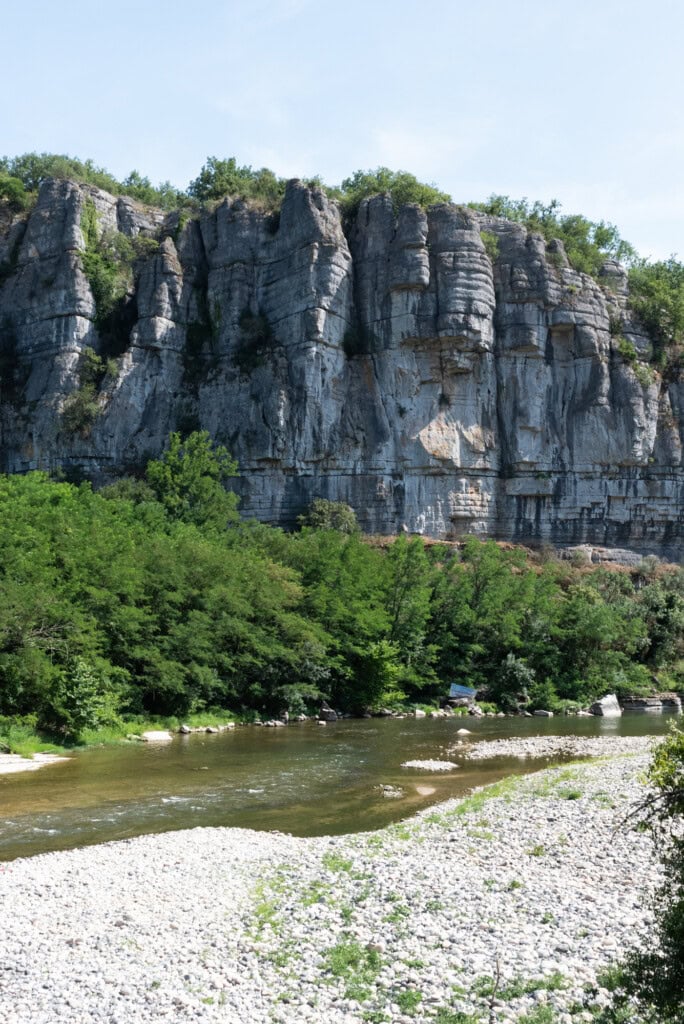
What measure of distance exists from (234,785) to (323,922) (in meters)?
10.0

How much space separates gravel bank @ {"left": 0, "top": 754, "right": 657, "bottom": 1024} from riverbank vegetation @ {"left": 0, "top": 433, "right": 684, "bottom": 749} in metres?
12.0

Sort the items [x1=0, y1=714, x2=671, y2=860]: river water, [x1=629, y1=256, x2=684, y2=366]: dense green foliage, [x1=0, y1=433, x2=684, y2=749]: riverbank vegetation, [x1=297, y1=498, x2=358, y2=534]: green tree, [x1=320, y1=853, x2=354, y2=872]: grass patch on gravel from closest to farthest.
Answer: [x1=320, y1=853, x2=354, y2=872]: grass patch on gravel → [x1=0, y1=714, x2=671, y2=860]: river water → [x1=0, y1=433, x2=684, y2=749]: riverbank vegetation → [x1=297, y1=498, x2=358, y2=534]: green tree → [x1=629, y1=256, x2=684, y2=366]: dense green foliage

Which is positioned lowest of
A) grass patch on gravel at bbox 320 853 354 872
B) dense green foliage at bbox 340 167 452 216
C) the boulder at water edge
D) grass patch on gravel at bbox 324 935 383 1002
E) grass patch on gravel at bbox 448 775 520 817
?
the boulder at water edge

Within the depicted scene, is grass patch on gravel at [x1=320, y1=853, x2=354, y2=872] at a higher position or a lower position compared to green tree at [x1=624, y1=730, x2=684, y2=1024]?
lower

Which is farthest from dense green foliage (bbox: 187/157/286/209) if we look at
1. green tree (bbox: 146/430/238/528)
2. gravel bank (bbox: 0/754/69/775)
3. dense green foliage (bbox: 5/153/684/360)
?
gravel bank (bbox: 0/754/69/775)

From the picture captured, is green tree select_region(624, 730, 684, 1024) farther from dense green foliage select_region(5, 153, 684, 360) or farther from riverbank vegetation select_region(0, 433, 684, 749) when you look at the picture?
dense green foliage select_region(5, 153, 684, 360)

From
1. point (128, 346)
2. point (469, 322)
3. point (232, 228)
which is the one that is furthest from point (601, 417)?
point (128, 346)

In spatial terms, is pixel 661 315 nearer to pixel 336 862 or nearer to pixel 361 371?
pixel 361 371

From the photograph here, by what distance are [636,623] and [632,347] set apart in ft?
94.1

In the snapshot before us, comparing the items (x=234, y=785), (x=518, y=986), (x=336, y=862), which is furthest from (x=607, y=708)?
(x=518, y=986)

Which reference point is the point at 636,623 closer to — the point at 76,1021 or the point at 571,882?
the point at 571,882

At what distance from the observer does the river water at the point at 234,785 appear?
1552 cm

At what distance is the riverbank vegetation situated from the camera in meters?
25.6

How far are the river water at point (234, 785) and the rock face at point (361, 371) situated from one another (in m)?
34.6
